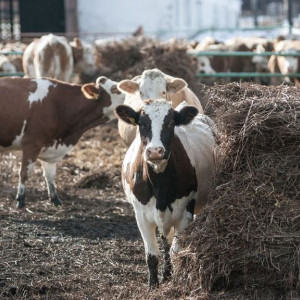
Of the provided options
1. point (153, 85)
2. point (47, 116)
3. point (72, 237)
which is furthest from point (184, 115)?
point (47, 116)

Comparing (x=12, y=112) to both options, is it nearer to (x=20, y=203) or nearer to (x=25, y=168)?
(x=25, y=168)

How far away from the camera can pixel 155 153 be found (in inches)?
232

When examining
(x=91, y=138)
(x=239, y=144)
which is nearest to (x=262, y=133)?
(x=239, y=144)

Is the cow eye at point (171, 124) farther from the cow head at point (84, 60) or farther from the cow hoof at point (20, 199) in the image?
the cow head at point (84, 60)

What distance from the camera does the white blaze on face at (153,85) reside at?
9305 millimetres

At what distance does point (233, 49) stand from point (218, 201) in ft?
53.7

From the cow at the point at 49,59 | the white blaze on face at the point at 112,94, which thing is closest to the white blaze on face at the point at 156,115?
the white blaze on face at the point at 112,94

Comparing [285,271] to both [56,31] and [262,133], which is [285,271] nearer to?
[262,133]

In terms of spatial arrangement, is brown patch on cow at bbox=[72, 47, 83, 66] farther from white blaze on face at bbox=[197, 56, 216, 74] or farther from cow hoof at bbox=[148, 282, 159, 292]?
cow hoof at bbox=[148, 282, 159, 292]

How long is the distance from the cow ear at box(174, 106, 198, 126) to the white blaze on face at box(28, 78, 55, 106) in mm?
3743

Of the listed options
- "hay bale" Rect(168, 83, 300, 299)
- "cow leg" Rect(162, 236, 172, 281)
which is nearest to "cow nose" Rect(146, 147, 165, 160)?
"hay bale" Rect(168, 83, 300, 299)

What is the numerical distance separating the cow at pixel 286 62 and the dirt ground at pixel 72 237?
636 centimetres

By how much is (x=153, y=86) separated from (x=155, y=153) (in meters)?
3.57

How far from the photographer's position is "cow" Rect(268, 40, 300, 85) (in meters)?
17.6
